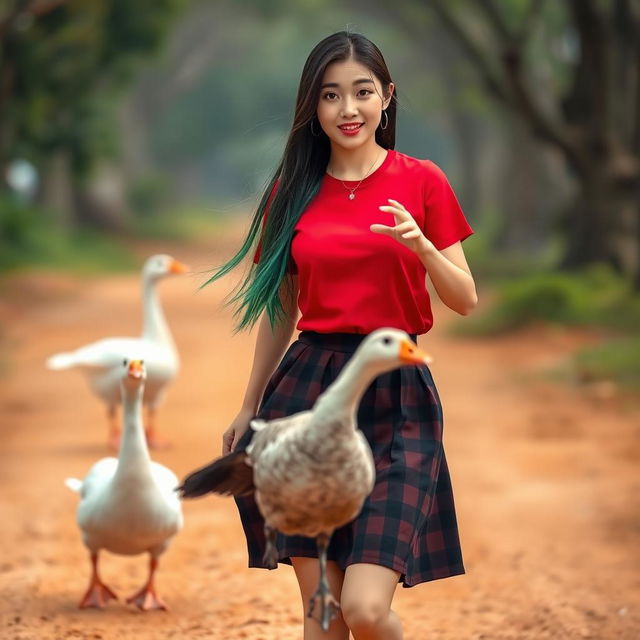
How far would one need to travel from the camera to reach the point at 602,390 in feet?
37.1

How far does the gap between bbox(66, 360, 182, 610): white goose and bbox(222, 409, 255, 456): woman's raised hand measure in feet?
3.64

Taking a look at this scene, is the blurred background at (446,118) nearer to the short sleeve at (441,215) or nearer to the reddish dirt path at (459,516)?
the short sleeve at (441,215)

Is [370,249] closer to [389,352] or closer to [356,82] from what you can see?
[356,82]

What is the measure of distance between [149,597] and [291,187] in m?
2.47

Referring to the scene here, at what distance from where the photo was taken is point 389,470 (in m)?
3.56

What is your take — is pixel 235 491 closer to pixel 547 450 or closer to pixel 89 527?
pixel 89 527

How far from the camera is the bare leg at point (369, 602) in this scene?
3365 millimetres

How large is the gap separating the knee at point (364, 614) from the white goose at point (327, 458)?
459 mm

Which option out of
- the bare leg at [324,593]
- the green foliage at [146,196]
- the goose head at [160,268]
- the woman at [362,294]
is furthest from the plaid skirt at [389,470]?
the green foliage at [146,196]

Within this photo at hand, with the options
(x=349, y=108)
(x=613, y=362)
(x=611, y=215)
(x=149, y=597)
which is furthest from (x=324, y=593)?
(x=611, y=215)

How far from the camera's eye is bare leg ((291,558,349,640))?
3.59 metres

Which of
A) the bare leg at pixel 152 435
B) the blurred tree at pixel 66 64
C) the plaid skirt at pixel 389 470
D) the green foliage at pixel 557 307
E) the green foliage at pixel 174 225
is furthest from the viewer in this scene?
the green foliage at pixel 174 225

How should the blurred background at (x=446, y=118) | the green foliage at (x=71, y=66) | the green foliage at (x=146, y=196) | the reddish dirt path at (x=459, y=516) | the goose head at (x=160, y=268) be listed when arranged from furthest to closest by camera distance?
the green foliage at (x=146, y=196) → the green foliage at (x=71, y=66) → the blurred background at (x=446, y=118) → the goose head at (x=160, y=268) → the reddish dirt path at (x=459, y=516)

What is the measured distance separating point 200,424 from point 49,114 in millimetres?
10910
